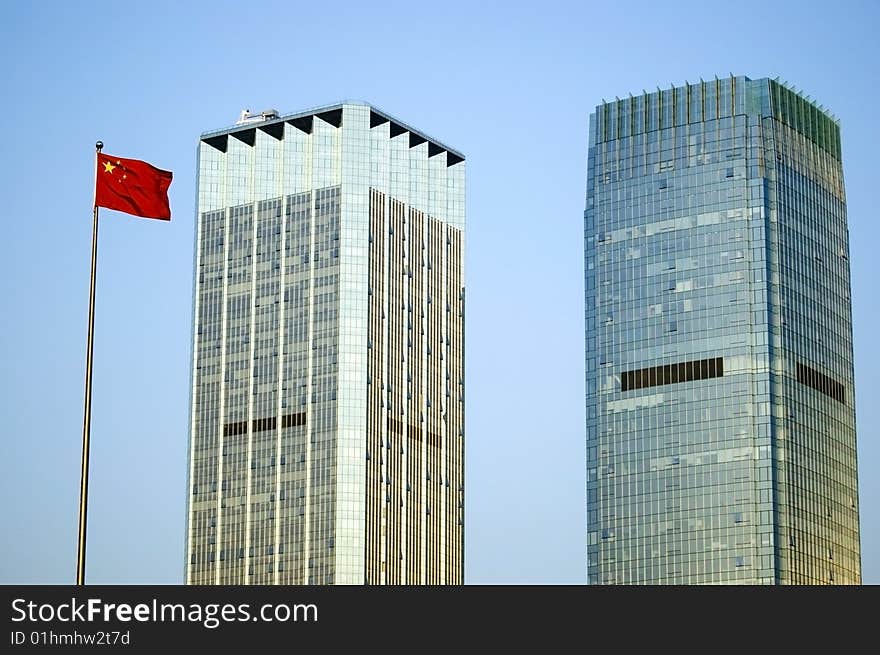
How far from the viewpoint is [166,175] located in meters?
128

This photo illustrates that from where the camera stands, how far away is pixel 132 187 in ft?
412

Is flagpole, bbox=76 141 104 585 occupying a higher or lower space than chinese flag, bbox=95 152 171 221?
lower

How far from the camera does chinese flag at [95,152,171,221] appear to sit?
124 meters

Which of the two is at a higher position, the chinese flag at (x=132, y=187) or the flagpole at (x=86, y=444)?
the chinese flag at (x=132, y=187)

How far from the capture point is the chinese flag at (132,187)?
124m
